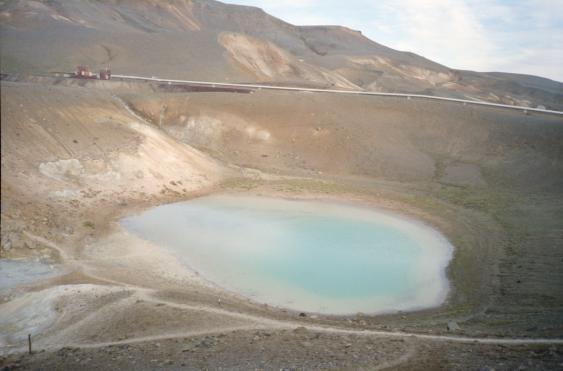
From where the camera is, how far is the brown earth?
35.1ft

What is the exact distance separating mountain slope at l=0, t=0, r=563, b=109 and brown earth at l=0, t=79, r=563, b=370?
48.3 ft

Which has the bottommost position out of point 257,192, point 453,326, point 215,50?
point 257,192

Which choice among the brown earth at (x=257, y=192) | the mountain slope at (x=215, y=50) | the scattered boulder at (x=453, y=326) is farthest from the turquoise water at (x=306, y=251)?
the mountain slope at (x=215, y=50)

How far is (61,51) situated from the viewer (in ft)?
174

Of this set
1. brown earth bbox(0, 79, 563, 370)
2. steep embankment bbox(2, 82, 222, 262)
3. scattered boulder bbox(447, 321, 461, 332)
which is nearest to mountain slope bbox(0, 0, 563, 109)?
brown earth bbox(0, 79, 563, 370)

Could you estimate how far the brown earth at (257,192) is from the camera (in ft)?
35.1

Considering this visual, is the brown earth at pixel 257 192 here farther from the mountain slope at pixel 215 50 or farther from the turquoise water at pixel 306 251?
the mountain slope at pixel 215 50

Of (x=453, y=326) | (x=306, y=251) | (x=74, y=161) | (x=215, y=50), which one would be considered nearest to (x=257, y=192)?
(x=74, y=161)

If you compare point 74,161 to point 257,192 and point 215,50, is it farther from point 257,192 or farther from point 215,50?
point 215,50

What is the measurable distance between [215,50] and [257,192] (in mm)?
35512

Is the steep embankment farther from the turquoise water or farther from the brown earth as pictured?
the turquoise water

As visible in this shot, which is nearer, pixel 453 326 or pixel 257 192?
pixel 453 326

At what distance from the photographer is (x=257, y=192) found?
2664cm

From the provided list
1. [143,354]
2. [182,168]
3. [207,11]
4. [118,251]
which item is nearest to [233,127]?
[182,168]
